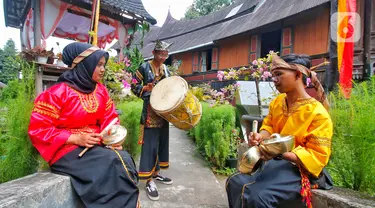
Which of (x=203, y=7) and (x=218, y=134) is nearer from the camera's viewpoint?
(x=218, y=134)

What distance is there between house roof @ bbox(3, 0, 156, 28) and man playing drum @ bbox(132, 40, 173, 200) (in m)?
4.37

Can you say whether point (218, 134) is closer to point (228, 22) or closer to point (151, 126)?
point (151, 126)

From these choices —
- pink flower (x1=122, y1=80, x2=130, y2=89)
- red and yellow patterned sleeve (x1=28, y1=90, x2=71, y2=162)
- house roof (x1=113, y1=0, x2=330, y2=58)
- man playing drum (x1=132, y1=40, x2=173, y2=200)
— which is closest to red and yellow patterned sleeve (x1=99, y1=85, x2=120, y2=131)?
Answer: red and yellow patterned sleeve (x1=28, y1=90, x2=71, y2=162)

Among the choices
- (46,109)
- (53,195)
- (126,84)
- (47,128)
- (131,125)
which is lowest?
(53,195)

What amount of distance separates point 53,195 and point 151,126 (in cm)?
152

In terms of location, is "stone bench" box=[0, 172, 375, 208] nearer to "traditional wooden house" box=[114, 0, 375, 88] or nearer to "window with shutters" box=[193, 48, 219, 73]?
"traditional wooden house" box=[114, 0, 375, 88]

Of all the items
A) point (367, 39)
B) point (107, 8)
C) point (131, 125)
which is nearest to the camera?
point (131, 125)

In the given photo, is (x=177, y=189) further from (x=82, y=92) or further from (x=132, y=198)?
(x=82, y=92)

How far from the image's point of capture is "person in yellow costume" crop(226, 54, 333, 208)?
1666 millimetres

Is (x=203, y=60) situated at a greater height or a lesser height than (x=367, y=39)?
greater

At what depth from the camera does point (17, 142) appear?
1943 millimetres

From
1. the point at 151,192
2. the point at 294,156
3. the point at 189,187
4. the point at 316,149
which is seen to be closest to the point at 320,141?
the point at 316,149

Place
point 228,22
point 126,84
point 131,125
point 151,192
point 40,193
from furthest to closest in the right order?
point 228,22
point 126,84
point 131,125
point 151,192
point 40,193

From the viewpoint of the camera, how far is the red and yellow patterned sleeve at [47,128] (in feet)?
5.81
